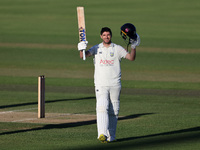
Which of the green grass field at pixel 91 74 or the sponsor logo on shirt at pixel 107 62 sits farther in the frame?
the green grass field at pixel 91 74

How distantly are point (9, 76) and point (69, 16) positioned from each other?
1459 inches

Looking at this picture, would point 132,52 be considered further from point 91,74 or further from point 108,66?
point 91,74

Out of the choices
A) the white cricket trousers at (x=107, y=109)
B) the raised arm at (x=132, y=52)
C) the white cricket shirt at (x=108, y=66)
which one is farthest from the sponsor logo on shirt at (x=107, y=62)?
the white cricket trousers at (x=107, y=109)

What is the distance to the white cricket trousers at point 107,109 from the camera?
10.6 metres

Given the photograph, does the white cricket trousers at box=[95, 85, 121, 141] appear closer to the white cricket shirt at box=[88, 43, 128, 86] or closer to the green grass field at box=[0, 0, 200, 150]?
the white cricket shirt at box=[88, 43, 128, 86]

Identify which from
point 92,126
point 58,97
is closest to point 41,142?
point 92,126

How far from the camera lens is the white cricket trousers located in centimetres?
1059

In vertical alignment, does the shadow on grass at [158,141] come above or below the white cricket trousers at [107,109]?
below

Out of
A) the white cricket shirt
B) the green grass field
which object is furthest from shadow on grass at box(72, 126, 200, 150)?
the white cricket shirt

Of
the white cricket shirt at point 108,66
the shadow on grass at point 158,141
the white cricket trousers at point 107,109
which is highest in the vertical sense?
the white cricket shirt at point 108,66

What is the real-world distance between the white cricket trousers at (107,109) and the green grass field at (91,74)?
1.07 feet

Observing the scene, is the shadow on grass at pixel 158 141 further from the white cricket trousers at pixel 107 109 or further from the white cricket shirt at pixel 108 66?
the white cricket shirt at pixel 108 66

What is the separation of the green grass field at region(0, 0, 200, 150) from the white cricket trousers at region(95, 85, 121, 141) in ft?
1.07

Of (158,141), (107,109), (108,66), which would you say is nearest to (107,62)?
(108,66)
